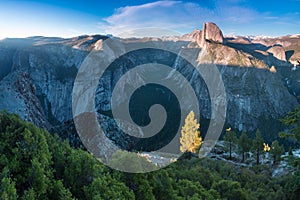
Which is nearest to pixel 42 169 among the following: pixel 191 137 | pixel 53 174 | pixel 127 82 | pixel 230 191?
pixel 53 174

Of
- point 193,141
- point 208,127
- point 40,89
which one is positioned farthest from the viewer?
point 208,127

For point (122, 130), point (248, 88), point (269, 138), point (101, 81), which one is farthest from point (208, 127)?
point (122, 130)

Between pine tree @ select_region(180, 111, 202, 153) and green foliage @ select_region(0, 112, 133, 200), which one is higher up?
green foliage @ select_region(0, 112, 133, 200)

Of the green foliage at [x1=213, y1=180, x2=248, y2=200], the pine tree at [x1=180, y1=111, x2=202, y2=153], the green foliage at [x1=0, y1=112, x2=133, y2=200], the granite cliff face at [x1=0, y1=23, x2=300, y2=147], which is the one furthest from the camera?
the granite cliff face at [x1=0, y1=23, x2=300, y2=147]

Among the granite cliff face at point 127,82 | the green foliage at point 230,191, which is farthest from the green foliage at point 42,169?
the granite cliff face at point 127,82

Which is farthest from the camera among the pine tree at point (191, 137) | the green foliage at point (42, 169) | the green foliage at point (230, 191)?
the pine tree at point (191, 137)

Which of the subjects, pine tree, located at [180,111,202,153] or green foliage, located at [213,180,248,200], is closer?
green foliage, located at [213,180,248,200]

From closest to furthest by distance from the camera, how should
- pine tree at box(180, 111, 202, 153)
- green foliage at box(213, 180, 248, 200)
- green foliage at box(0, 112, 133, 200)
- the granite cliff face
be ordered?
1. green foliage at box(0, 112, 133, 200)
2. green foliage at box(213, 180, 248, 200)
3. pine tree at box(180, 111, 202, 153)
4. the granite cliff face

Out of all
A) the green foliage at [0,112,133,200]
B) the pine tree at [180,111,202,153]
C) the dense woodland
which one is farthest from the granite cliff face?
the green foliage at [0,112,133,200]

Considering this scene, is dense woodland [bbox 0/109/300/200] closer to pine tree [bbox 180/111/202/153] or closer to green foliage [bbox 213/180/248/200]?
green foliage [bbox 213/180/248/200]

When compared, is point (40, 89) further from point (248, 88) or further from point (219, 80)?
point (248, 88)

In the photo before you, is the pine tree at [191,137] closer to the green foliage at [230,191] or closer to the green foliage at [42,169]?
the green foliage at [230,191]
